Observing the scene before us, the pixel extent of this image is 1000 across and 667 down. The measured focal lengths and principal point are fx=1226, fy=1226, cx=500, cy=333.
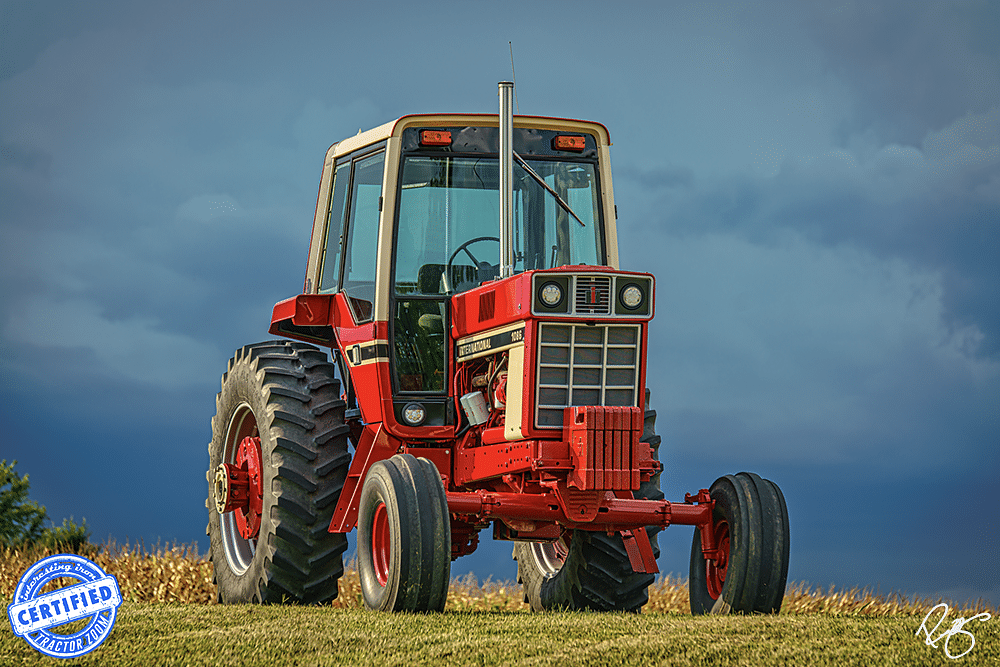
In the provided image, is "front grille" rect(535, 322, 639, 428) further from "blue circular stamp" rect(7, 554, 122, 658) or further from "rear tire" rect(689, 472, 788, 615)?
"blue circular stamp" rect(7, 554, 122, 658)

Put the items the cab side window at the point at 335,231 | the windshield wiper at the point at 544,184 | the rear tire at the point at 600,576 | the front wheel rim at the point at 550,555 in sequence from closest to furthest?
the windshield wiper at the point at 544,184 < the rear tire at the point at 600,576 < the cab side window at the point at 335,231 < the front wheel rim at the point at 550,555

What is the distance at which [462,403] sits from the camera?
8633mm

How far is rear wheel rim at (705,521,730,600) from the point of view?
8281 mm

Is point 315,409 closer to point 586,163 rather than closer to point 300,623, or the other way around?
point 300,623

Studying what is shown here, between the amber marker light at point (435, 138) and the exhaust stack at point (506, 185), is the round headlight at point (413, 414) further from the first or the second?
the amber marker light at point (435, 138)

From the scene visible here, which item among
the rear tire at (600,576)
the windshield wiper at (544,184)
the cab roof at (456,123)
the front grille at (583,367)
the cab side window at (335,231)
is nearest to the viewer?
the front grille at (583,367)

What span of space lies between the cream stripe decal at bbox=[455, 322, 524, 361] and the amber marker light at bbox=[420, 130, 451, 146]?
1488 millimetres

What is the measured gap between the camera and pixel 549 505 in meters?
7.94

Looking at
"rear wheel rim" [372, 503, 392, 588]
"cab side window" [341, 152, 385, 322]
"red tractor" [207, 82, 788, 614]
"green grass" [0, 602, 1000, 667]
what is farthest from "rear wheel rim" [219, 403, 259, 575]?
"green grass" [0, 602, 1000, 667]

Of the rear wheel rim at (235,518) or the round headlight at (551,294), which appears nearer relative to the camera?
the round headlight at (551,294)

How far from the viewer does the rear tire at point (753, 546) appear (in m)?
7.91

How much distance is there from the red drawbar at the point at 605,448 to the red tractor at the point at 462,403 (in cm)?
1

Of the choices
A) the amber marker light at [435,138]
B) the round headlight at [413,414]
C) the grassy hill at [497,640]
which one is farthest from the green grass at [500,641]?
the amber marker light at [435,138]

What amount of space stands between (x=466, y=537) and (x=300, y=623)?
224 cm
